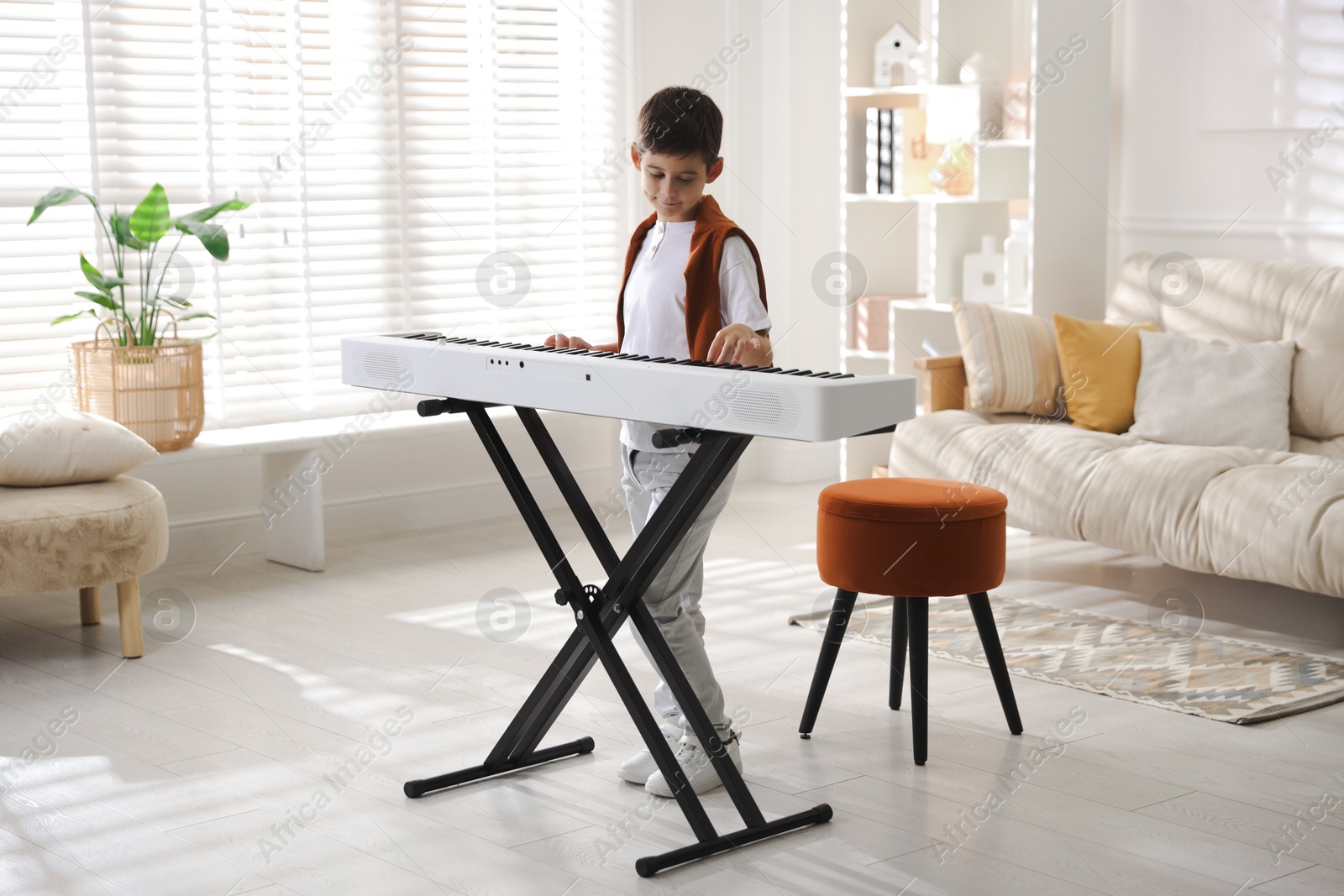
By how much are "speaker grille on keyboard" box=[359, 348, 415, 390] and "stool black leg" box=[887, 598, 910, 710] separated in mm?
1096

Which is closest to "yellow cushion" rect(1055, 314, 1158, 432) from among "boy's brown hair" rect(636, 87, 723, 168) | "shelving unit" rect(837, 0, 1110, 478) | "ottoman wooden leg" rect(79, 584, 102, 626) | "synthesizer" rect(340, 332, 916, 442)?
"shelving unit" rect(837, 0, 1110, 478)

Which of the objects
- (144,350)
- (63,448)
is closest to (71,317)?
(144,350)

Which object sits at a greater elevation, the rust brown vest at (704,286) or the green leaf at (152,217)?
the green leaf at (152,217)

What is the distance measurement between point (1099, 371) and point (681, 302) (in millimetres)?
2219

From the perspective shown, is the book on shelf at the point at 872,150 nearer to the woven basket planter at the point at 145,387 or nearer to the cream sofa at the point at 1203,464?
the cream sofa at the point at 1203,464

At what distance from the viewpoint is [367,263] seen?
4953 millimetres

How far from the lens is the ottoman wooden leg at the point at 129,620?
11.4 feet

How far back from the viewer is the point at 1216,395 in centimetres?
409

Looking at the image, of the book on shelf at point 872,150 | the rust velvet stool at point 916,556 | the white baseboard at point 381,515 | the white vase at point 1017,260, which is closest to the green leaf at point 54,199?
the white baseboard at point 381,515

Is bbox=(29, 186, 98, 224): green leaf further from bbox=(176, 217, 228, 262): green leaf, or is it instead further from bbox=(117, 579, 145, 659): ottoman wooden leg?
bbox=(117, 579, 145, 659): ottoman wooden leg

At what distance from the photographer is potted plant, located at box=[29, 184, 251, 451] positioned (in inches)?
161

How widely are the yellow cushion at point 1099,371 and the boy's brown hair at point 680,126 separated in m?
2.23

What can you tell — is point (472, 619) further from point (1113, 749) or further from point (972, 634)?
point (1113, 749)

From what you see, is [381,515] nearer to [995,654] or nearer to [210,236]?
[210,236]
